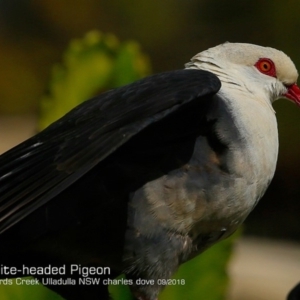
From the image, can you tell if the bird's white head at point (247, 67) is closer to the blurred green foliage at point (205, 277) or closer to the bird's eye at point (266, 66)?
the bird's eye at point (266, 66)

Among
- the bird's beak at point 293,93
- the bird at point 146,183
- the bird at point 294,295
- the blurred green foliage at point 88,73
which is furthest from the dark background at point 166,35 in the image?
the bird at point 146,183

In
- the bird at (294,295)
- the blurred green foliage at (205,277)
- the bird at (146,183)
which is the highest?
the bird at (146,183)

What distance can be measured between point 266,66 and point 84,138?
71 centimetres

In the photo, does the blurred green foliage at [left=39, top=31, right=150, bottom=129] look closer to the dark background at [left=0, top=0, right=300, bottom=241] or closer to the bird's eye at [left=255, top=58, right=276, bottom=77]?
the bird's eye at [left=255, top=58, right=276, bottom=77]

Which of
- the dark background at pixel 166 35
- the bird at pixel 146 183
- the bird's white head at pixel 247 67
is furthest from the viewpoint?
the dark background at pixel 166 35

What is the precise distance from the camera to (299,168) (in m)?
4.53

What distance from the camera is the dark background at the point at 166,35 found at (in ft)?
14.0

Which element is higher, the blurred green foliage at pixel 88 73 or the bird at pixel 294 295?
the blurred green foliage at pixel 88 73

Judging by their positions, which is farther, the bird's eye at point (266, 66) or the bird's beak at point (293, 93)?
the bird's beak at point (293, 93)

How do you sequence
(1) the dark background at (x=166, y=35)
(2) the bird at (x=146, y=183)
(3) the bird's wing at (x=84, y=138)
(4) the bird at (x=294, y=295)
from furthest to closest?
(1) the dark background at (x=166, y=35)
(4) the bird at (x=294, y=295)
(2) the bird at (x=146, y=183)
(3) the bird's wing at (x=84, y=138)

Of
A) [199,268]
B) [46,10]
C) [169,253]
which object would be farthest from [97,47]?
[46,10]

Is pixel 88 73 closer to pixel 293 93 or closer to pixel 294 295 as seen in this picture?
pixel 293 93

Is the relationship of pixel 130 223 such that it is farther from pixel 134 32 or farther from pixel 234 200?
pixel 134 32

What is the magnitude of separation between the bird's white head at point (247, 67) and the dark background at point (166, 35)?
1799mm
